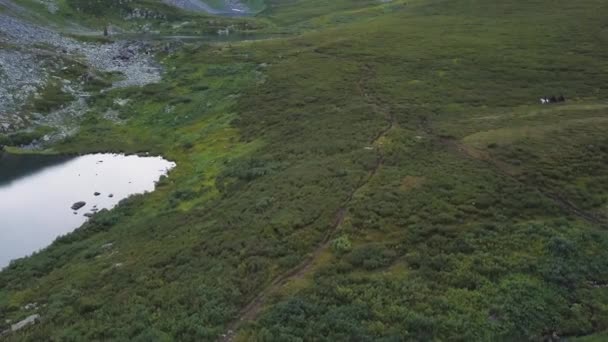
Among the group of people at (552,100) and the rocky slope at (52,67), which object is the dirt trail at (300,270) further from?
the rocky slope at (52,67)

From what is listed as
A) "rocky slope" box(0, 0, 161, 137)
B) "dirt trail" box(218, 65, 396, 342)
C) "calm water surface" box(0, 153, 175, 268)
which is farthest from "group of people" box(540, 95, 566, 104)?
"rocky slope" box(0, 0, 161, 137)

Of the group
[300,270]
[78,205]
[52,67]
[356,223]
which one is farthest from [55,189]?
[52,67]

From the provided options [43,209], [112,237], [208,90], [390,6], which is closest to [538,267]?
[112,237]

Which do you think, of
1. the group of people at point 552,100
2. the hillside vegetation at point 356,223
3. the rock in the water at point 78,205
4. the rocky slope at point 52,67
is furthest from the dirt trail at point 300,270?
the rocky slope at point 52,67

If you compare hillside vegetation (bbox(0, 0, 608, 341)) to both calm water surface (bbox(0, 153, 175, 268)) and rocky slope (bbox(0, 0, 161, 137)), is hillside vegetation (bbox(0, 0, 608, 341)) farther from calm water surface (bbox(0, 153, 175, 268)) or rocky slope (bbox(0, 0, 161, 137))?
rocky slope (bbox(0, 0, 161, 137))

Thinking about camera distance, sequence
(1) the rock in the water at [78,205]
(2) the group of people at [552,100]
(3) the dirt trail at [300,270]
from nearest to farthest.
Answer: (3) the dirt trail at [300,270] → (1) the rock in the water at [78,205] → (2) the group of people at [552,100]
